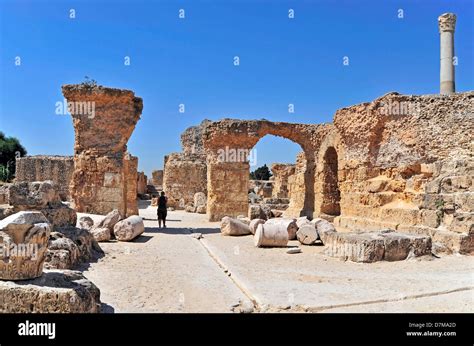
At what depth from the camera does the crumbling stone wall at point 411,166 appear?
8.62 meters

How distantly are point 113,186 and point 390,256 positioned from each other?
8.73 m

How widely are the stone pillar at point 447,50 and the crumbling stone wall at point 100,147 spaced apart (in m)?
11.2

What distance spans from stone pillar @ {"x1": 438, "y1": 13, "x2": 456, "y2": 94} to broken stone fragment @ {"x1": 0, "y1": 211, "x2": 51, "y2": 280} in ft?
50.2

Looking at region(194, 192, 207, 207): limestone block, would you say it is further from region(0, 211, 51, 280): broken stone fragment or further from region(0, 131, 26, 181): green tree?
region(0, 131, 26, 181): green tree

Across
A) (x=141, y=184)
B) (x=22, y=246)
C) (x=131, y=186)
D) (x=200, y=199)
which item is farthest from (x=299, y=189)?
(x=141, y=184)

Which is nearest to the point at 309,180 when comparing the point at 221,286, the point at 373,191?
the point at 373,191

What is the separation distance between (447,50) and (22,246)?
1594 cm

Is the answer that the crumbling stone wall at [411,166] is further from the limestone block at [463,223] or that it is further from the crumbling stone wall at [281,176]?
the crumbling stone wall at [281,176]

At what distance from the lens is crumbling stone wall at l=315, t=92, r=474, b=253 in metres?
8.62

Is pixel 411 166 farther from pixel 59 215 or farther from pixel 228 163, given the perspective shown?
pixel 59 215

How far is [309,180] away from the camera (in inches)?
736

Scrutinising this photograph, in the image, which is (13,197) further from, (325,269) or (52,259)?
(325,269)

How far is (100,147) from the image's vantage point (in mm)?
13445

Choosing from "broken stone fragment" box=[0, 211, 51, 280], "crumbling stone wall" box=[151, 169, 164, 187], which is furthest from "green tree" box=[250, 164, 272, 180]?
"broken stone fragment" box=[0, 211, 51, 280]
